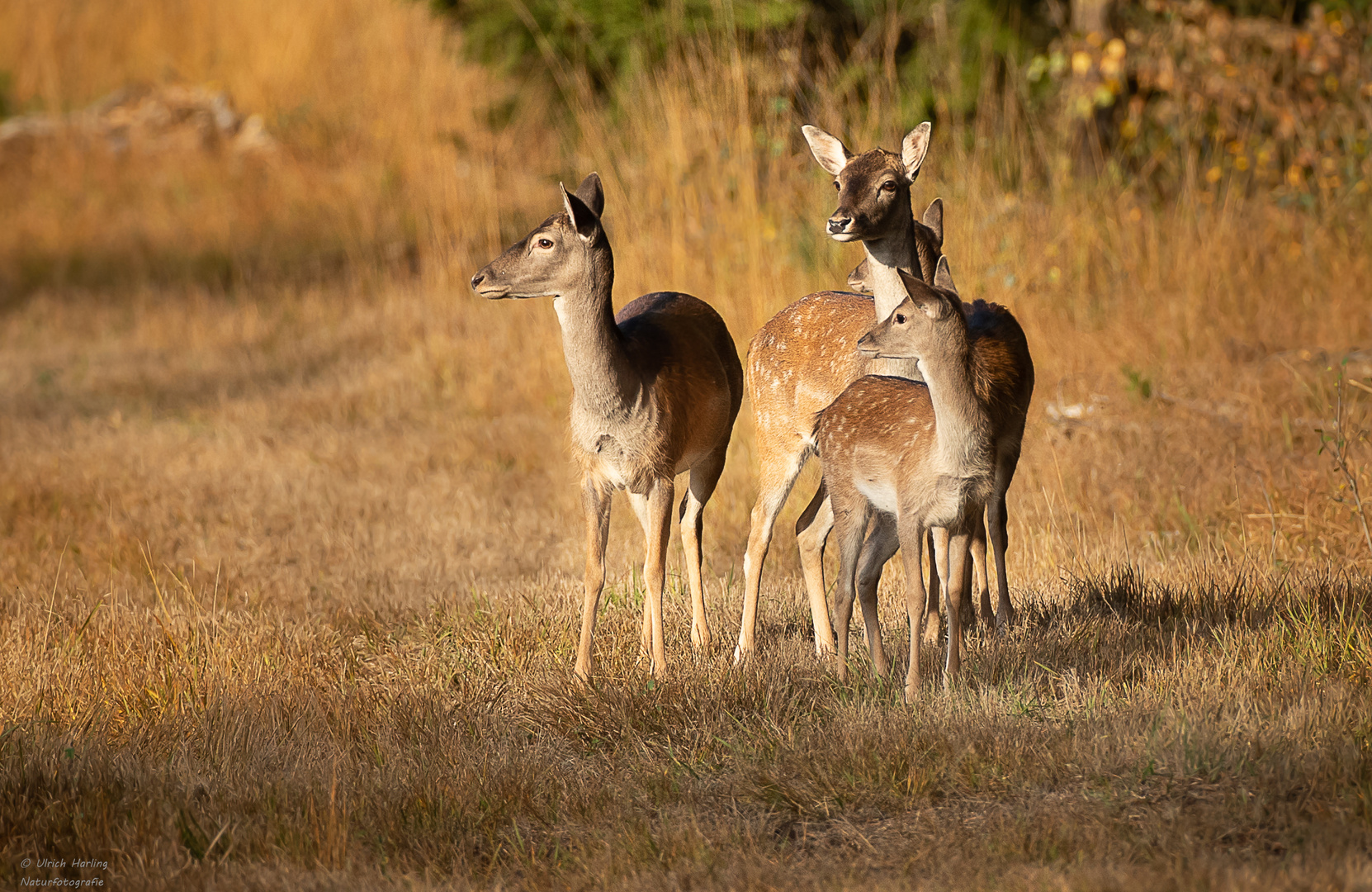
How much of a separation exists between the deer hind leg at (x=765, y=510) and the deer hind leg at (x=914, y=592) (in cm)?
100

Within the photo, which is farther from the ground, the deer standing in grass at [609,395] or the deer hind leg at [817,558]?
the deer standing in grass at [609,395]

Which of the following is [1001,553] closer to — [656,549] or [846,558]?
[846,558]

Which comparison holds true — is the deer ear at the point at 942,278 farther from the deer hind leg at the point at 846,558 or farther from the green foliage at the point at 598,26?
the green foliage at the point at 598,26

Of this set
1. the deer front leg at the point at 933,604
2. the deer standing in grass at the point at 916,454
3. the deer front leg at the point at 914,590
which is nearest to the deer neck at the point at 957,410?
the deer standing in grass at the point at 916,454

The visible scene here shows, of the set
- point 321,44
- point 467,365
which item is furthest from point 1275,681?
point 321,44

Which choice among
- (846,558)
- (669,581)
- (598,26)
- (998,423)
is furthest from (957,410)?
(598,26)

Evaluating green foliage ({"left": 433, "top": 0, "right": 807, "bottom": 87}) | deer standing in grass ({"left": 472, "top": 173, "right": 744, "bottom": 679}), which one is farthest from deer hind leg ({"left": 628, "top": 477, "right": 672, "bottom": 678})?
green foliage ({"left": 433, "top": 0, "right": 807, "bottom": 87})

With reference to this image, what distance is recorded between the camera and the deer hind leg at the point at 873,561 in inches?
184

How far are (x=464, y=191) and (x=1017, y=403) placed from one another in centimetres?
944

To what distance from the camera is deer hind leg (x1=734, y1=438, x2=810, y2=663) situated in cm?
527

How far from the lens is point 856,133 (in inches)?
340

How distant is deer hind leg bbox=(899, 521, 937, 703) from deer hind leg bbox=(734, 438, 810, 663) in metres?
1.00

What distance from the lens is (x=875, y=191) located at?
488cm

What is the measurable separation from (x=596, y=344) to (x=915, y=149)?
1.40m
